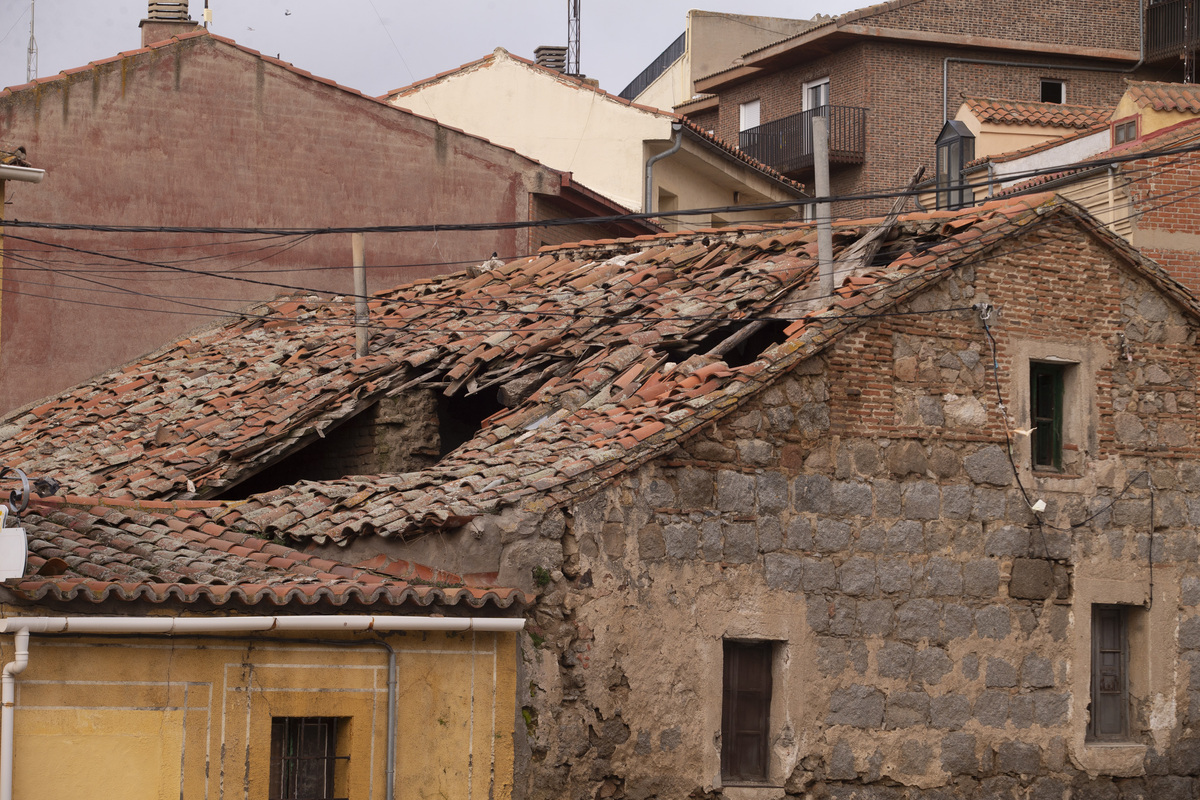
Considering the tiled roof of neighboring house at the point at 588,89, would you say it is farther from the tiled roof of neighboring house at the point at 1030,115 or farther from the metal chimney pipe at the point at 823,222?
the metal chimney pipe at the point at 823,222

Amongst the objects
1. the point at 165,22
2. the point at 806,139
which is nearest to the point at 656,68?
the point at 806,139

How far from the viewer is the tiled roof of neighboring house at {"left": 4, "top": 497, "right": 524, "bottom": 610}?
9.34 meters

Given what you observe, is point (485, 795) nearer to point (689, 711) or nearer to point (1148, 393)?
point (689, 711)

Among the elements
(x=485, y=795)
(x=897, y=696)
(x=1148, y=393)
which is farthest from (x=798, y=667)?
(x=1148, y=393)

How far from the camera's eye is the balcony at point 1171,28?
34938 millimetres

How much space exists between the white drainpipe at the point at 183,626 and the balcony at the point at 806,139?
26.0m

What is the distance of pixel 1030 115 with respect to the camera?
89.4 feet

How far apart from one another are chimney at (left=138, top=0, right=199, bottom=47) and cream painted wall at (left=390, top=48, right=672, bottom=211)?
6102 mm

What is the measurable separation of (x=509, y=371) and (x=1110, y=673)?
218 inches

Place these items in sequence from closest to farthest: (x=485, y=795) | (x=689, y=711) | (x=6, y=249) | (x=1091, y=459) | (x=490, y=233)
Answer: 1. (x=485, y=795)
2. (x=689, y=711)
3. (x=1091, y=459)
4. (x=6, y=249)
5. (x=490, y=233)

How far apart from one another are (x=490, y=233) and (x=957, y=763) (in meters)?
10.7

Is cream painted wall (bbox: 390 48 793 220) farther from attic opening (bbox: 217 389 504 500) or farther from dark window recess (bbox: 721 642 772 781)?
dark window recess (bbox: 721 642 772 781)

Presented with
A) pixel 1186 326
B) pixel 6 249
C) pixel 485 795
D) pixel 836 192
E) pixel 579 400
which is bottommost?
pixel 485 795

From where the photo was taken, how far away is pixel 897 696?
11.7 meters
